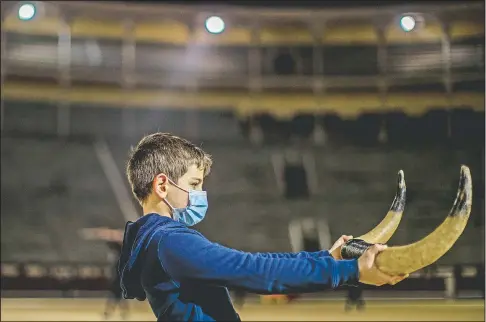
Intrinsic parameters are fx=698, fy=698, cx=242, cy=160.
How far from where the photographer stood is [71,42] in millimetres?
18016

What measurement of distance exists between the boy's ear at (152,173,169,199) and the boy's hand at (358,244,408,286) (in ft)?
2.14

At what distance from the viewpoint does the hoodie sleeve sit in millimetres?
1819

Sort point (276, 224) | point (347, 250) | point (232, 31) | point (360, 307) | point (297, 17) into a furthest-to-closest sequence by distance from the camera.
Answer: point (232, 31) < point (297, 17) < point (276, 224) < point (360, 307) < point (347, 250)

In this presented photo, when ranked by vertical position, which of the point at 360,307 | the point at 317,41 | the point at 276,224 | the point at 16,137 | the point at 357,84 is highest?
the point at 317,41

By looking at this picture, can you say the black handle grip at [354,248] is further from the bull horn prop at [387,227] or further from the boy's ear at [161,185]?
the boy's ear at [161,185]

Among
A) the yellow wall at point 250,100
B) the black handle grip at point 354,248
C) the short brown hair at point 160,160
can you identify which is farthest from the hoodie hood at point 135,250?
the yellow wall at point 250,100

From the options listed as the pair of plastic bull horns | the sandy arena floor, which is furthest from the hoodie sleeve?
the sandy arena floor

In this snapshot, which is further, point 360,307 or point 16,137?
point 16,137

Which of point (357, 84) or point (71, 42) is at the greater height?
point (71, 42)

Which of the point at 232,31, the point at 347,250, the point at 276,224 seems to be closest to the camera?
the point at 347,250

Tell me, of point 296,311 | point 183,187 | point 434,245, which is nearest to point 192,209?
point 183,187

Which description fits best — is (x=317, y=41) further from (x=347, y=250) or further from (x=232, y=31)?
(x=347, y=250)

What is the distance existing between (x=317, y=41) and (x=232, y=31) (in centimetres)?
244

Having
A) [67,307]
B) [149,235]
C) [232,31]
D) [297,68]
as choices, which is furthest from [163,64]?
[149,235]
